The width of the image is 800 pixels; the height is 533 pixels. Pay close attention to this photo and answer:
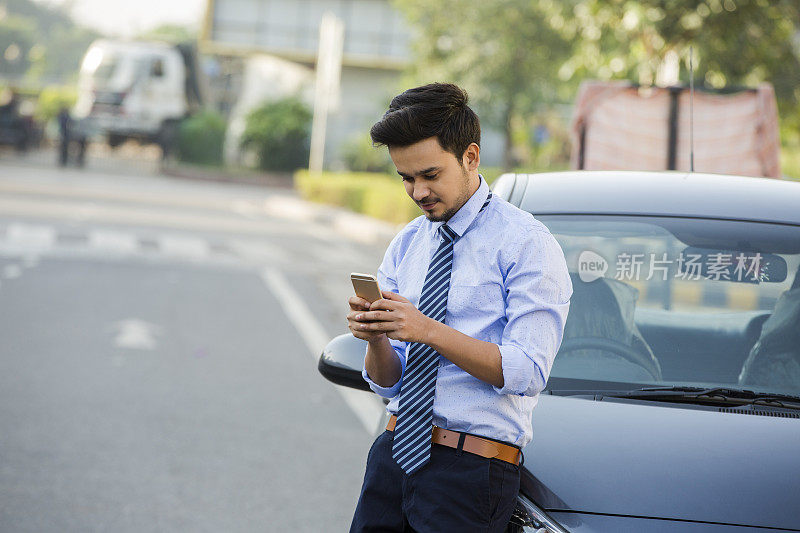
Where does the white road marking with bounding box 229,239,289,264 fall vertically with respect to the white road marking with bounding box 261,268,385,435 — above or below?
below

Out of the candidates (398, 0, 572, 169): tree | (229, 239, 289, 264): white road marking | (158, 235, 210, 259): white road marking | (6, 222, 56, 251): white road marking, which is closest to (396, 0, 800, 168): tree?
(229, 239, 289, 264): white road marking

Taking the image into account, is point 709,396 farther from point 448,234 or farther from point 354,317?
point 354,317

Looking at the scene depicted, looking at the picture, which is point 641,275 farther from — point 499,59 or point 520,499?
point 499,59

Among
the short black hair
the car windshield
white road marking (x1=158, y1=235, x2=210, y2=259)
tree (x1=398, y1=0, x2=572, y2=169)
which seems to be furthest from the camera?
tree (x1=398, y1=0, x2=572, y2=169)

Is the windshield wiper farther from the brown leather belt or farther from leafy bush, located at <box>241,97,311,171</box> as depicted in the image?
leafy bush, located at <box>241,97,311,171</box>

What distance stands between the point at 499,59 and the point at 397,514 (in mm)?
22940

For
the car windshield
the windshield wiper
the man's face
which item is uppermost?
the man's face

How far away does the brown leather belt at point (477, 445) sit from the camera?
2404 millimetres

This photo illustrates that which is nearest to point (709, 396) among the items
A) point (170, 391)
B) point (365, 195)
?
point (170, 391)

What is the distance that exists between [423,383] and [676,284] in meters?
1.39

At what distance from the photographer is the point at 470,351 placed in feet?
7.51

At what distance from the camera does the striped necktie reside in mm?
2430

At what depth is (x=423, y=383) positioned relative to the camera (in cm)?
247

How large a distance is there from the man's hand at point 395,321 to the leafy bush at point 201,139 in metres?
39.1
